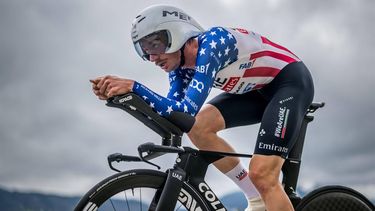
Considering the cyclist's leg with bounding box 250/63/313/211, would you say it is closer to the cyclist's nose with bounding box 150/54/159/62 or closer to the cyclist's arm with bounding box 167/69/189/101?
the cyclist's arm with bounding box 167/69/189/101

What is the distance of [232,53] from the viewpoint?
544 cm

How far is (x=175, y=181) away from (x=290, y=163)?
1602mm

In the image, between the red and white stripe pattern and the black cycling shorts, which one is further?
the red and white stripe pattern

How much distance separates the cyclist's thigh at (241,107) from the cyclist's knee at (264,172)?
2.39 feet

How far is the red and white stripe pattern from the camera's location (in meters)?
5.61

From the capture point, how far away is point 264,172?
5.23 meters

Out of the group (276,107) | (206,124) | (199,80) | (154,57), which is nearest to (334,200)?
(276,107)

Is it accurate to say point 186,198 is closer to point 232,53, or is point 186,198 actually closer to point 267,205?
point 267,205

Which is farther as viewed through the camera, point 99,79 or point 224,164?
point 224,164

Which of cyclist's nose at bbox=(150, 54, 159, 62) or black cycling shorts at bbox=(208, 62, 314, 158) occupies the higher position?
cyclist's nose at bbox=(150, 54, 159, 62)

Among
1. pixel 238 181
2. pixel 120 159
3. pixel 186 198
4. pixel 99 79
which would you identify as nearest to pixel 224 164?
pixel 238 181

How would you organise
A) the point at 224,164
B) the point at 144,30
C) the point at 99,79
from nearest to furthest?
the point at 99,79, the point at 144,30, the point at 224,164

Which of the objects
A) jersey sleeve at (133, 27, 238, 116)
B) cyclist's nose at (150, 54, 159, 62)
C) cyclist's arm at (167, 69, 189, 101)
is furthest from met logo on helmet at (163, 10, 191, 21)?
cyclist's arm at (167, 69, 189, 101)

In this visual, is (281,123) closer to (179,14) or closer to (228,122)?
(228,122)
